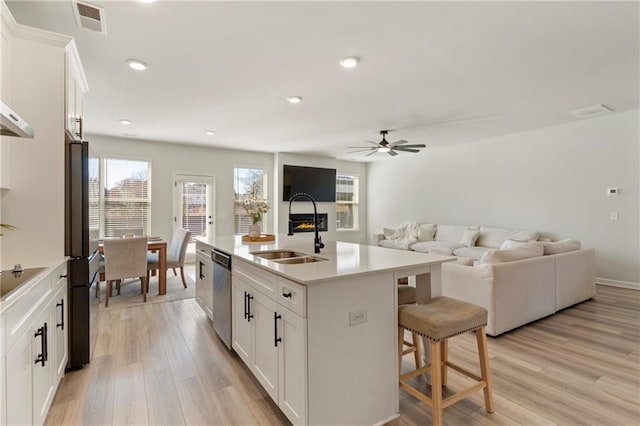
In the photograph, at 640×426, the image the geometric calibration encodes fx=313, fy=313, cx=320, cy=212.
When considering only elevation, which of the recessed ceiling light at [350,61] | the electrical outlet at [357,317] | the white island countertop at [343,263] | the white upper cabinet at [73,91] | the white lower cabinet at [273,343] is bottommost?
the white lower cabinet at [273,343]

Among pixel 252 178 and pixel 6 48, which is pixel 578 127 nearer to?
pixel 252 178

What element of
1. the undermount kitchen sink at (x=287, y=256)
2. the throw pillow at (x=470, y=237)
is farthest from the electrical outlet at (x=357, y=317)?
the throw pillow at (x=470, y=237)

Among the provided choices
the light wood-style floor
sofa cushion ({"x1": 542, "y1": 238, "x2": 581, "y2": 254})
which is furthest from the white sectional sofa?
the light wood-style floor

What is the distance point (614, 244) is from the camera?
479cm

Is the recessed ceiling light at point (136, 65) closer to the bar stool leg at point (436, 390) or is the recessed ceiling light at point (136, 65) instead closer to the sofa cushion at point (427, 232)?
the bar stool leg at point (436, 390)

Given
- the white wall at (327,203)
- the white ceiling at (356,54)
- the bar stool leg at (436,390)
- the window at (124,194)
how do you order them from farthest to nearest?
1. the white wall at (327,203)
2. the window at (124,194)
3. the white ceiling at (356,54)
4. the bar stool leg at (436,390)

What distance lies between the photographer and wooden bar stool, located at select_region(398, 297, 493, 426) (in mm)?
1717

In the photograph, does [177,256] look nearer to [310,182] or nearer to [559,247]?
[310,182]

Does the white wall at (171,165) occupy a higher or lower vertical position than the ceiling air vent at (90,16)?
lower

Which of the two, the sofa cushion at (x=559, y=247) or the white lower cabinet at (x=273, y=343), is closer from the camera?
the white lower cabinet at (x=273, y=343)

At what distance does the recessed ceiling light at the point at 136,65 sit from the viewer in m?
2.92

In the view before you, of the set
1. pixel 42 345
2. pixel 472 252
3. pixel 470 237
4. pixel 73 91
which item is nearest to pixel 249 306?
pixel 42 345

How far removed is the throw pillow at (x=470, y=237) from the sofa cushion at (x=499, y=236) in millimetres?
97

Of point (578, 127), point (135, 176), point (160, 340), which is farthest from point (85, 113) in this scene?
point (578, 127)
